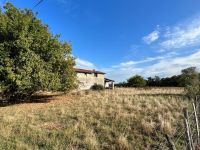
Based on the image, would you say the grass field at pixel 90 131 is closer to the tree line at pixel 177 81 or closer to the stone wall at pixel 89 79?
the tree line at pixel 177 81

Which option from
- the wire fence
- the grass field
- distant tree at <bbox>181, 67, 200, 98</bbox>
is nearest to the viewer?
the wire fence

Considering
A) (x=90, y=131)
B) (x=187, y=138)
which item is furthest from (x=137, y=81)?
(x=187, y=138)

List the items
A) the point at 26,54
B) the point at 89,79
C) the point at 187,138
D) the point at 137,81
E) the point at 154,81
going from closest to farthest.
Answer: the point at 187,138 < the point at 26,54 < the point at 89,79 < the point at 137,81 < the point at 154,81

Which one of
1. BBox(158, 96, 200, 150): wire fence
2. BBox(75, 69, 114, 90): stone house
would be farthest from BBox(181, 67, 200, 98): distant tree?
BBox(75, 69, 114, 90): stone house

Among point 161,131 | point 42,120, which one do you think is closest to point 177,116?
point 161,131

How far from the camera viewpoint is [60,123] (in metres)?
11.6

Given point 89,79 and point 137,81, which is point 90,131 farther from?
point 137,81

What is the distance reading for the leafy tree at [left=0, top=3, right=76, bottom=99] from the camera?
17422 mm

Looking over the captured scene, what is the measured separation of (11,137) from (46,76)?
387 inches

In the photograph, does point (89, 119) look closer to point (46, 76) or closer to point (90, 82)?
point (46, 76)

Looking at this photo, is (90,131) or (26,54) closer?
(90,131)

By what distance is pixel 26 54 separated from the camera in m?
17.6

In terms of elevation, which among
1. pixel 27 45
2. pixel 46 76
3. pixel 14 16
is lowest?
pixel 46 76

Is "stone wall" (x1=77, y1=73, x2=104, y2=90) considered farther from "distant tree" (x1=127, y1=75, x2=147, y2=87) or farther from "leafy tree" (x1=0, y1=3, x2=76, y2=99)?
"leafy tree" (x1=0, y1=3, x2=76, y2=99)
